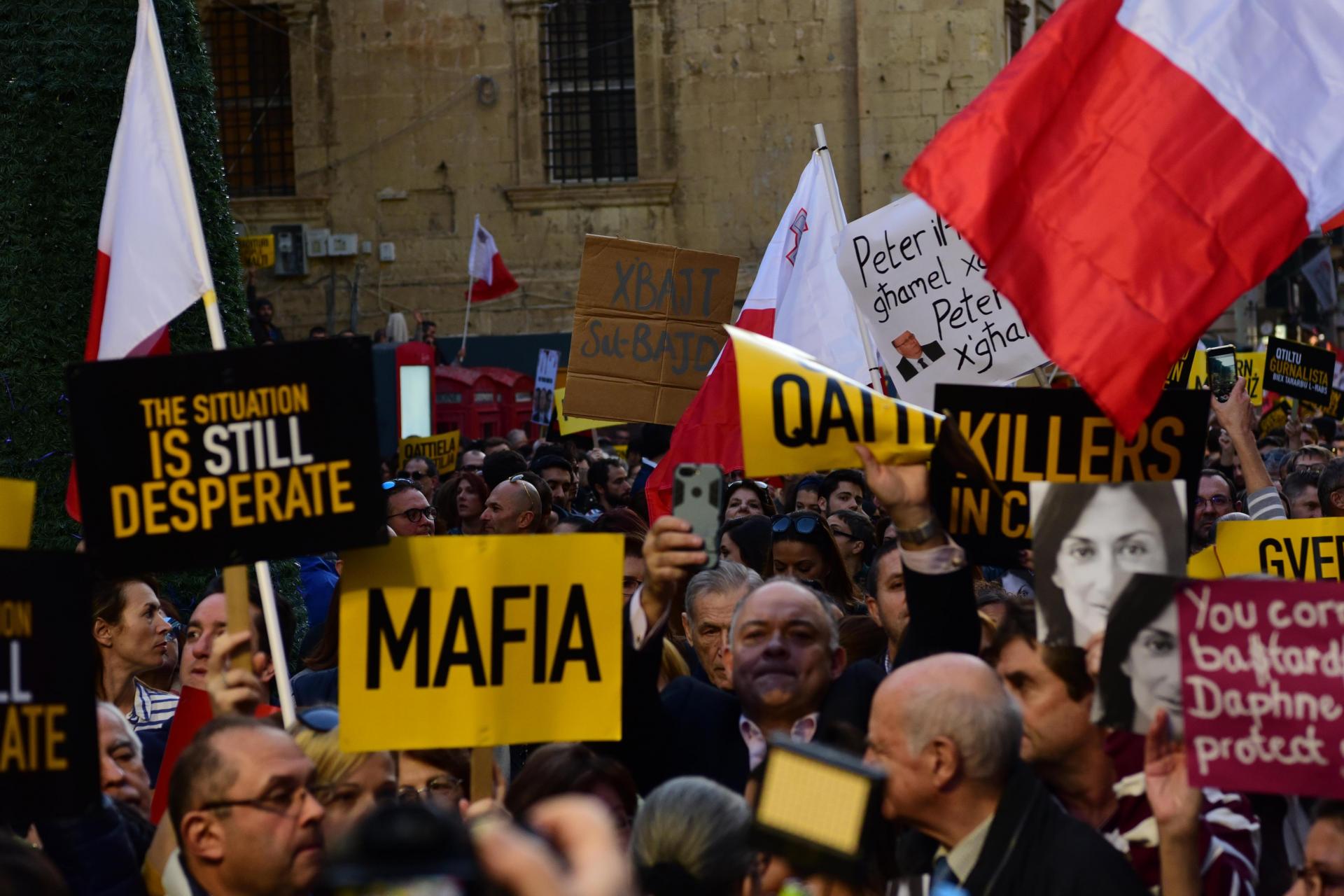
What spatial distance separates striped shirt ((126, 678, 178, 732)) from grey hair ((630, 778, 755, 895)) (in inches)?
106

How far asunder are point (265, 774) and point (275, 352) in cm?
97

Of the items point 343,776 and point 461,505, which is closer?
point 343,776

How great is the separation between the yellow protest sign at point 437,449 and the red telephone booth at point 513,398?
6.76m

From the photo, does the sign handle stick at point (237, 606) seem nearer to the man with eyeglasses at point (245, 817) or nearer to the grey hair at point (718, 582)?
the man with eyeglasses at point (245, 817)

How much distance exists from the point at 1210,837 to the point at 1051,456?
1.33 m

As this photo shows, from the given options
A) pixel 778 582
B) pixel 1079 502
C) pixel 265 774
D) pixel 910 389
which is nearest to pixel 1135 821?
pixel 1079 502

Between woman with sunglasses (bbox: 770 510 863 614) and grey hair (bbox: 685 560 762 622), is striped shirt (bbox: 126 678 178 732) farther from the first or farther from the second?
woman with sunglasses (bbox: 770 510 863 614)

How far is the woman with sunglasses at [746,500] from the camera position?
8992 millimetres

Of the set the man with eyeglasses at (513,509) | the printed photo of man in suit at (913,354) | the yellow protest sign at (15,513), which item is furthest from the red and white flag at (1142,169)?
the man with eyeglasses at (513,509)

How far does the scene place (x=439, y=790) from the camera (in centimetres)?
438

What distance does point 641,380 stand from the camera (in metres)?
9.09

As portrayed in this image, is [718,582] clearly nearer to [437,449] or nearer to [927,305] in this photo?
[927,305]

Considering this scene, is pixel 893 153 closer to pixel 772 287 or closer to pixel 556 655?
pixel 772 287

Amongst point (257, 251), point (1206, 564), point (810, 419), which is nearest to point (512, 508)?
point (1206, 564)
